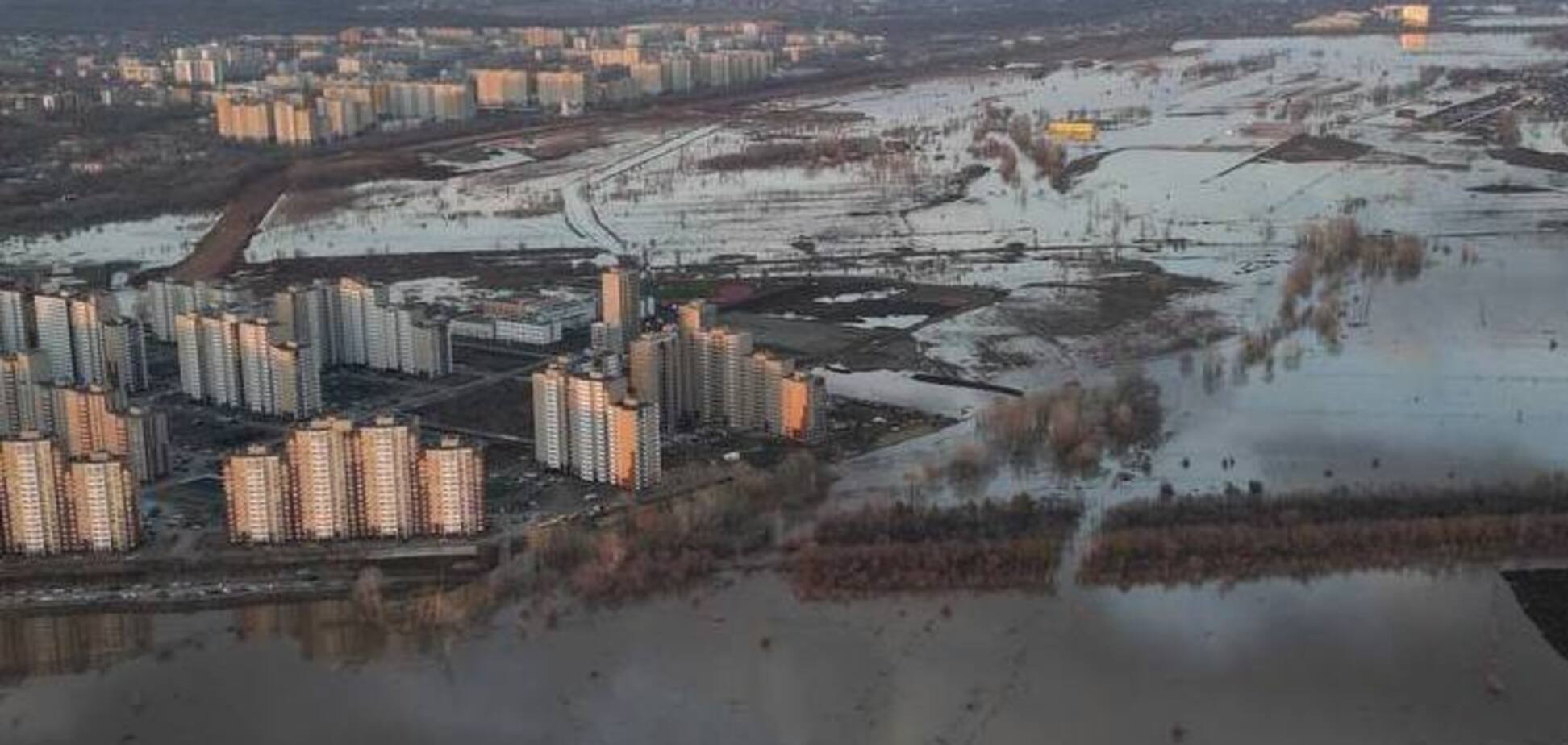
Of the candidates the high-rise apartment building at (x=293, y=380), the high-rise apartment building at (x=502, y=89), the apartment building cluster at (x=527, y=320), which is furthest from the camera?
the high-rise apartment building at (x=502, y=89)

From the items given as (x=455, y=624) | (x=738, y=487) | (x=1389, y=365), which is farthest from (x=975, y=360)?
(x=455, y=624)

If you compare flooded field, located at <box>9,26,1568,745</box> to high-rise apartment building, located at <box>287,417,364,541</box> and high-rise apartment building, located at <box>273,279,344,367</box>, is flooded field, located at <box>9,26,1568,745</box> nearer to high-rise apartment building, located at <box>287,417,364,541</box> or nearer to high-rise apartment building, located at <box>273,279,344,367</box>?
high-rise apartment building, located at <box>287,417,364,541</box>

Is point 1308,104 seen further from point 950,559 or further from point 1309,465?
point 950,559

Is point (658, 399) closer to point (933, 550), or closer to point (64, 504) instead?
point (933, 550)

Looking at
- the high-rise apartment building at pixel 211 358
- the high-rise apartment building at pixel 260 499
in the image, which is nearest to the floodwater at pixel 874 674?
the high-rise apartment building at pixel 260 499

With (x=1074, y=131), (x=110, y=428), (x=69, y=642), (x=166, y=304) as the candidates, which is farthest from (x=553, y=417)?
(x=1074, y=131)

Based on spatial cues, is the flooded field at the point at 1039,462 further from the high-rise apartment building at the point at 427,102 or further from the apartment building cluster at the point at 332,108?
the high-rise apartment building at the point at 427,102

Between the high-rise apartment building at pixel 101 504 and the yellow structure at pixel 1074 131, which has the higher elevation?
the yellow structure at pixel 1074 131
